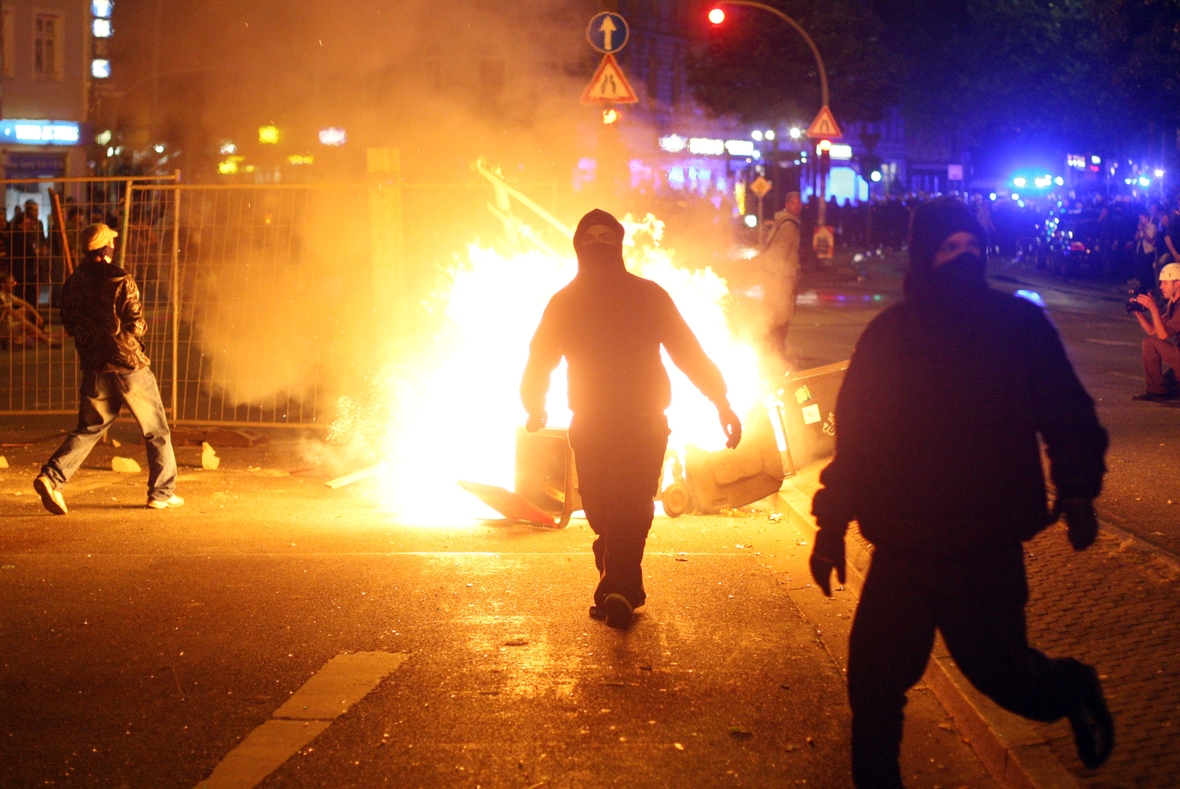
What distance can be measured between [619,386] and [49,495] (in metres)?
4.20

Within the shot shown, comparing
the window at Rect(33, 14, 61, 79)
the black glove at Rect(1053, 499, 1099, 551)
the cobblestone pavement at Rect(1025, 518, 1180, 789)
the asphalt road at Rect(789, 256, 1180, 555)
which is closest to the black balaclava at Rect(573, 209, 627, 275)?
the cobblestone pavement at Rect(1025, 518, 1180, 789)

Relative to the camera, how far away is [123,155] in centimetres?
2942

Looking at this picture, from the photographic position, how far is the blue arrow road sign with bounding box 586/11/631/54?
10469 millimetres

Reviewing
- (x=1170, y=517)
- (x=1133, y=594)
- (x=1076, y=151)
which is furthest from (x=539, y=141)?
(x=1076, y=151)

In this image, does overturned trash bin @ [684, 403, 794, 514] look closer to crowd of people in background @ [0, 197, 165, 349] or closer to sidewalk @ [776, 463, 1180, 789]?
sidewalk @ [776, 463, 1180, 789]

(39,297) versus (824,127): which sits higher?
(824,127)

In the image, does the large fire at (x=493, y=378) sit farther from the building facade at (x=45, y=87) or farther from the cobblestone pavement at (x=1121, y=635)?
the building facade at (x=45, y=87)

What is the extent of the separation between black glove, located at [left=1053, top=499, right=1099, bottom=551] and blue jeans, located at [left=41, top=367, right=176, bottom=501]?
5934 millimetres

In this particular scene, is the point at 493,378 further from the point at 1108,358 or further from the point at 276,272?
the point at 1108,358

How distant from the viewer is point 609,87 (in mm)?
10367

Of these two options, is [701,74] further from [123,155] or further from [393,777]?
[393,777]

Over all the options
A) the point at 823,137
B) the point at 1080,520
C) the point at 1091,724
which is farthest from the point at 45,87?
the point at 1091,724

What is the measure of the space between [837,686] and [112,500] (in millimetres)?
5361

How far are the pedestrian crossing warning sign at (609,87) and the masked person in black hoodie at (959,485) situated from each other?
7435 mm
